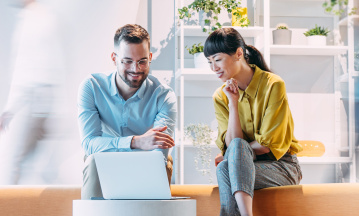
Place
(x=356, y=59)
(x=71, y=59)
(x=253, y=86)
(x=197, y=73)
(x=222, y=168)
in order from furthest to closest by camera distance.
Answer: (x=71, y=59), (x=356, y=59), (x=197, y=73), (x=253, y=86), (x=222, y=168)

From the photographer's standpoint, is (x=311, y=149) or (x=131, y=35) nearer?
(x=131, y=35)

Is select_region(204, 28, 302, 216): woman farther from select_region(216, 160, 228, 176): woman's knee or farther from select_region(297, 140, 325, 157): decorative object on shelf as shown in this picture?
select_region(297, 140, 325, 157): decorative object on shelf

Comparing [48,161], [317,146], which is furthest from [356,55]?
[48,161]

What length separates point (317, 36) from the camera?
11.2 ft

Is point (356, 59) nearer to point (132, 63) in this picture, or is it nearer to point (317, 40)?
point (317, 40)

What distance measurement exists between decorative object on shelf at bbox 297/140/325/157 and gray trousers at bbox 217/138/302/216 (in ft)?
4.31

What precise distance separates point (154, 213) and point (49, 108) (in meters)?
2.30

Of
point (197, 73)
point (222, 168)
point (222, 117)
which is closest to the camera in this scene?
point (222, 168)

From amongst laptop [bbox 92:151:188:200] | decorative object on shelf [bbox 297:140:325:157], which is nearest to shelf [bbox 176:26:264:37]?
decorative object on shelf [bbox 297:140:325:157]

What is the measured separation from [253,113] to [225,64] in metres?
0.23

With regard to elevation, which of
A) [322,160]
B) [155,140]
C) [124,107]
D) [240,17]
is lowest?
[322,160]

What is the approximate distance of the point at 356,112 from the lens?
3.47 meters

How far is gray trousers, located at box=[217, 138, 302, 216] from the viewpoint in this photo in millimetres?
1780

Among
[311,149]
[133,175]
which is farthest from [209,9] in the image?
[133,175]
